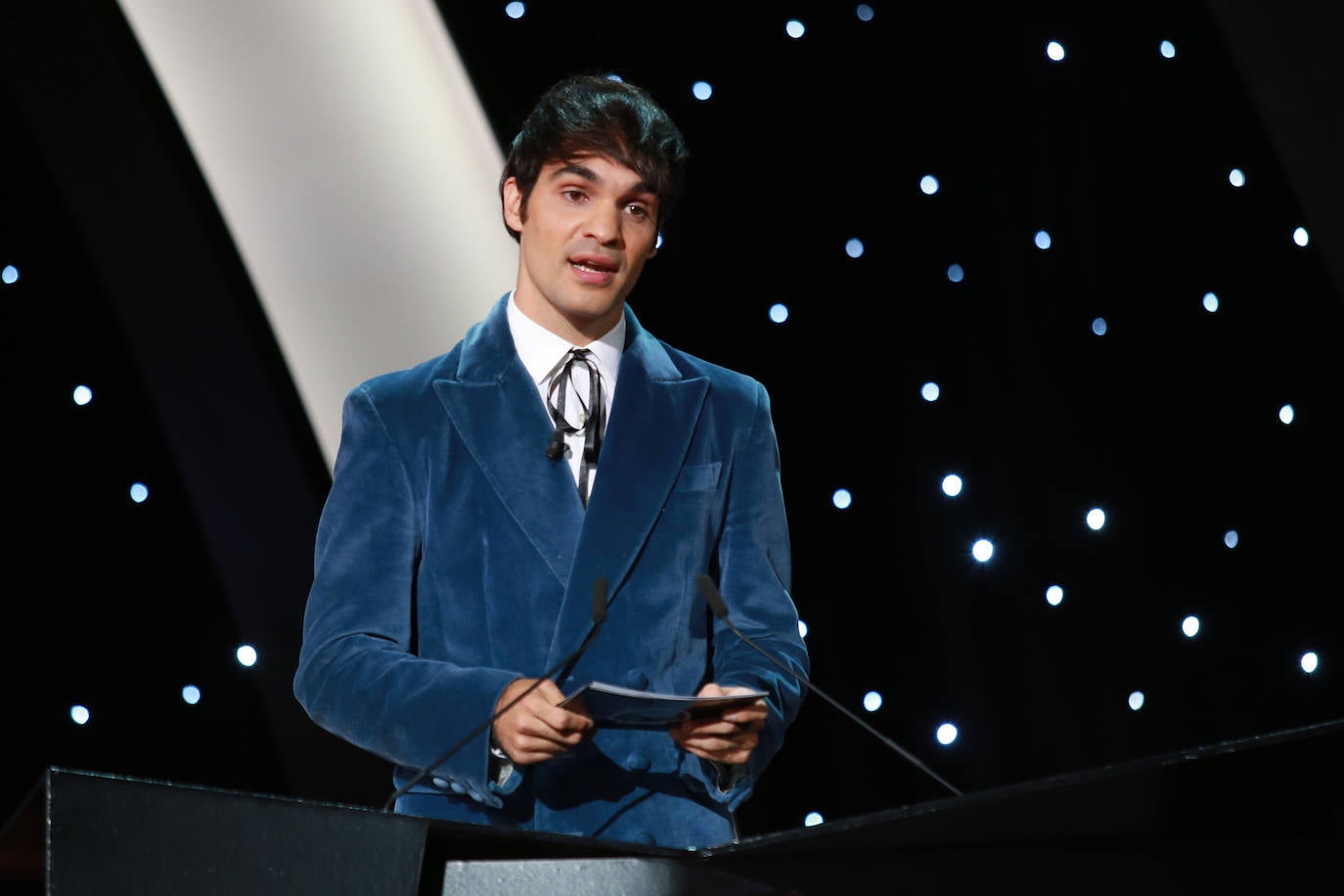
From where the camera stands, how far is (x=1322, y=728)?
0.86 meters

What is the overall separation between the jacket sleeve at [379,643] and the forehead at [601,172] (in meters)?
0.32

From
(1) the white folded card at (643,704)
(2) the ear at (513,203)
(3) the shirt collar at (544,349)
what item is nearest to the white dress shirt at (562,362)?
(3) the shirt collar at (544,349)

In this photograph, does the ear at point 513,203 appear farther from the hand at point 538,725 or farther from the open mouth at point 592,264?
the hand at point 538,725

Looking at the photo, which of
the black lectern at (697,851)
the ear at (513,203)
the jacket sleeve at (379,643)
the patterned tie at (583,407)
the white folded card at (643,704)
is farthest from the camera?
the ear at (513,203)

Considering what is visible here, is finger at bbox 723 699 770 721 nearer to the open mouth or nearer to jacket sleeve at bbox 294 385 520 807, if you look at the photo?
jacket sleeve at bbox 294 385 520 807

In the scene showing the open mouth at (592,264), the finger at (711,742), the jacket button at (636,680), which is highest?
the open mouth at (592,264)

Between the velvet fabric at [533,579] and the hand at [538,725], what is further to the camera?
the velvet fabric at [533,579]

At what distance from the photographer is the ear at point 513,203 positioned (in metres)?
1.60

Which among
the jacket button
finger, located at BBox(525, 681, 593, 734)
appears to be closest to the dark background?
the jacket button

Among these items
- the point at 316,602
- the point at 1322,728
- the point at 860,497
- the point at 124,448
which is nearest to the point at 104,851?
the point at 316,602

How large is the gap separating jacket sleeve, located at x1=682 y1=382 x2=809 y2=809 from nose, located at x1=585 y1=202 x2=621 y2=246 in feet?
0.77

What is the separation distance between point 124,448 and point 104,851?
0.97m

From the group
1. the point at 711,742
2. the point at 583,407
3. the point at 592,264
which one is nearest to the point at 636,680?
the point at 711,742

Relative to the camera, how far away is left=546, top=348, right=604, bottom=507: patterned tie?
1485 mm
